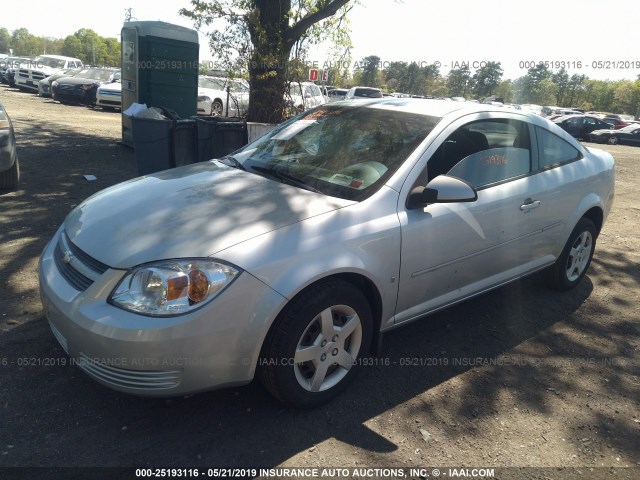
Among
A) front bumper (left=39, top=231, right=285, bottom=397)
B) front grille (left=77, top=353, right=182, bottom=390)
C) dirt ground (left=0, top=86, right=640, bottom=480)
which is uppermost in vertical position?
front bumper (left=39, top=231, right=285, bottom=397)

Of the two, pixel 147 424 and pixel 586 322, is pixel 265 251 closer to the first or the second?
pixel 147 424

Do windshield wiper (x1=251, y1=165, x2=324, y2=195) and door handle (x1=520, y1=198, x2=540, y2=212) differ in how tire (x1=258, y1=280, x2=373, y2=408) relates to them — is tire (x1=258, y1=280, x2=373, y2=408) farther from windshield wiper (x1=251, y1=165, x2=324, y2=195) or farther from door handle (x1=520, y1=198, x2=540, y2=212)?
door handle (x1=520, y1=198, x2=540, y2=212)

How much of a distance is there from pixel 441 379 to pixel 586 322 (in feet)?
5.66

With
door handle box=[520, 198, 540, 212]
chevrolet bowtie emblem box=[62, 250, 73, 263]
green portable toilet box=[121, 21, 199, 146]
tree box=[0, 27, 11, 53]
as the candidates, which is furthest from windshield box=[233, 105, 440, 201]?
tree box=[0, 27, 11, 53]

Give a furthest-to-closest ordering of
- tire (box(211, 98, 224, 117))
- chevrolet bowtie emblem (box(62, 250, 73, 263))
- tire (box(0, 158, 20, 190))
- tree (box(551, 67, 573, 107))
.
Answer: tree (box(551, 67, 573, 107))
tire (box(211, 98, 224, 117))
tire (box(0, 158, 20, 190))
chevrolet bowtie emblem (box(62, 250, 73, 263))

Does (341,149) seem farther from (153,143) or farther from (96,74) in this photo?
(96,74)

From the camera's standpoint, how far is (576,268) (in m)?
4.82

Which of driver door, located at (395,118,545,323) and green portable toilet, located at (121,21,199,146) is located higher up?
green portable toilet, located at (121,21,199,146)

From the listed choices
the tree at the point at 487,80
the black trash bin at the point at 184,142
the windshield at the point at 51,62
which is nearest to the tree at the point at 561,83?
the tree at the point at 487,80

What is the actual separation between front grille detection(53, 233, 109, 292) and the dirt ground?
2.15 ft

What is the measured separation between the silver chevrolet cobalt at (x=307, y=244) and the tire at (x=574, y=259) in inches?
10.0

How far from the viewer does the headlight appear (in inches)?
95.7

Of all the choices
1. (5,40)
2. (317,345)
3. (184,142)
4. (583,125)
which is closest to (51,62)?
(184,142)

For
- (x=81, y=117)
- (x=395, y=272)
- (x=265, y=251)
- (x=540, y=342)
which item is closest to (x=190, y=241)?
(x=265, y=251)
